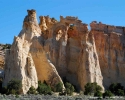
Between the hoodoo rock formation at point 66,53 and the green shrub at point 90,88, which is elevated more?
the hoodoo rock formation at point 66,53

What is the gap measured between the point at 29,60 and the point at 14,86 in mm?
5993

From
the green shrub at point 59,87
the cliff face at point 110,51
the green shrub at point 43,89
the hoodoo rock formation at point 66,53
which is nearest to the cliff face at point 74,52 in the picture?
the hoodoo rock formation at point 66,53

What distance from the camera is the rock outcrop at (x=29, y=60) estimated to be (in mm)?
42031

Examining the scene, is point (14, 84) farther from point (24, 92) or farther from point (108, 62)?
point (108, 62)

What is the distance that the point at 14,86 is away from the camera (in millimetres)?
38719

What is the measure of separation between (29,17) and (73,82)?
12.3 metres

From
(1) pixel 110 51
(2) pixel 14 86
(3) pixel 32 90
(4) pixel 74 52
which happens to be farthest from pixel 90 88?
(1) pixel 110 51

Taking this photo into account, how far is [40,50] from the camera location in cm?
4662

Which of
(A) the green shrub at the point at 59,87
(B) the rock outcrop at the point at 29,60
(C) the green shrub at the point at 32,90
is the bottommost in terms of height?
(C) the green shrub at the point at 32,90

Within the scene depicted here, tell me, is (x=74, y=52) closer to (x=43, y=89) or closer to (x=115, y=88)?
(x=115, y=88)

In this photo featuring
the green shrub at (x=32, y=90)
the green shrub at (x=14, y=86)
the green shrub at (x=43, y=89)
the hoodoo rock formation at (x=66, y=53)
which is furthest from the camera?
the hoodoo rock formation at (x=66, y=53)

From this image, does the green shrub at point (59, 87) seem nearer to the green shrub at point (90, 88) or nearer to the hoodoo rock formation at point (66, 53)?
the hoodoo rock formation at point (66, 53)

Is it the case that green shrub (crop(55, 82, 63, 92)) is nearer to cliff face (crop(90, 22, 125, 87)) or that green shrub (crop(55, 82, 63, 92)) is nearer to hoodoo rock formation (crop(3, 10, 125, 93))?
hoodoo rock formation (crop(3, 10, 125, 93))

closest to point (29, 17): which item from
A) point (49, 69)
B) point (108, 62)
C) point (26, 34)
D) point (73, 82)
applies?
point (26, 34)
